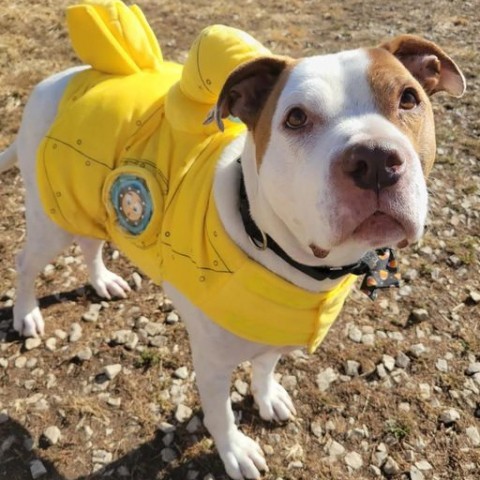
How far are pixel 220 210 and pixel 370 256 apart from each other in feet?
2.47

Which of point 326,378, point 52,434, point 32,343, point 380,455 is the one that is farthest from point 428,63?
point 32,343

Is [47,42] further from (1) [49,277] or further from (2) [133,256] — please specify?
(2) [133,256]

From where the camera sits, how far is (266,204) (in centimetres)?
256

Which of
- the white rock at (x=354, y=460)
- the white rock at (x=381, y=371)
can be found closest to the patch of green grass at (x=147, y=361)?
the white rock at (x=354, y=460)

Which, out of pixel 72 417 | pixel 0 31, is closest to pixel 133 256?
pixel 72 417

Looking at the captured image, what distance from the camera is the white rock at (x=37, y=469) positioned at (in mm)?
3576

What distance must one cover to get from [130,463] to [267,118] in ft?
7.81

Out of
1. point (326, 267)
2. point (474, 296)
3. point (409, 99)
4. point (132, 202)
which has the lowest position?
point (474, 296)

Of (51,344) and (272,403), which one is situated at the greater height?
(272,403)

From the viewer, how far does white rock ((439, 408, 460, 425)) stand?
394cm

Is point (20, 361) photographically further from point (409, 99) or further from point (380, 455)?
point (409, 99)

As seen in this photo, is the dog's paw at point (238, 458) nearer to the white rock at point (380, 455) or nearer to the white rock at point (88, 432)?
the white rock at point (380, 455)

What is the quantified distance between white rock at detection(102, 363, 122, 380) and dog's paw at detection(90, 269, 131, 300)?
2.22 feet

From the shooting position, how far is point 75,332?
4426mm
